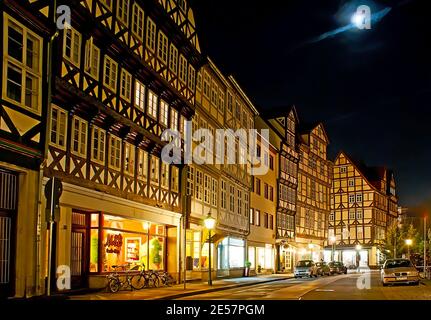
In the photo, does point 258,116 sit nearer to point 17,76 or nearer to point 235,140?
point 235,140

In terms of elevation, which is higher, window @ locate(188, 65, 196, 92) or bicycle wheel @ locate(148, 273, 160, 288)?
window @ locate(188, 65, 196, 92)

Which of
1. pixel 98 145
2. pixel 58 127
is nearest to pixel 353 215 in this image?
pixel 98 145

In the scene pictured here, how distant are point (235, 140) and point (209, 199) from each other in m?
8.26

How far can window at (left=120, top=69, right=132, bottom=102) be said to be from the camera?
29594 millimetres

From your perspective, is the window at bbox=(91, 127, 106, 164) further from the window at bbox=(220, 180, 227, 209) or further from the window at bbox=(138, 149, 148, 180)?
the window at bbox=(220, 180, 227, 209)

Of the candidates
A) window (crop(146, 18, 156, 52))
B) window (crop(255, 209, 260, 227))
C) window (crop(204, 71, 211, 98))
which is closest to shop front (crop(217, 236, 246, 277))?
window (crop(255, 209, 260, 227))

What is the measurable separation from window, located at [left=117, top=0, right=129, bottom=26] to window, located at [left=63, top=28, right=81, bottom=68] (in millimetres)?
3876

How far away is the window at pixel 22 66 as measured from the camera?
20469mm

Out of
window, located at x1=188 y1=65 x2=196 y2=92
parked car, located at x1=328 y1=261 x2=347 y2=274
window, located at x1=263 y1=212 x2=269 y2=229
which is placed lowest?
parked car, located at x1=328 y1=261 x2=347 y2=274

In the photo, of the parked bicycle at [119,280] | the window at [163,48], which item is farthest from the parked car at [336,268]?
the parked bicycle at [119,280]

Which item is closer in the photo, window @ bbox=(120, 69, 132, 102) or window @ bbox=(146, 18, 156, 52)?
window @ bbox=(120, 69, 132, 102)

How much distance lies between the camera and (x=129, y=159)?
30156 millimetres

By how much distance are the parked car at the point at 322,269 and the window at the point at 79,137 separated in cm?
3475

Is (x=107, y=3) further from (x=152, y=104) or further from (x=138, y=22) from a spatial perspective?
(x=152, y=104)
